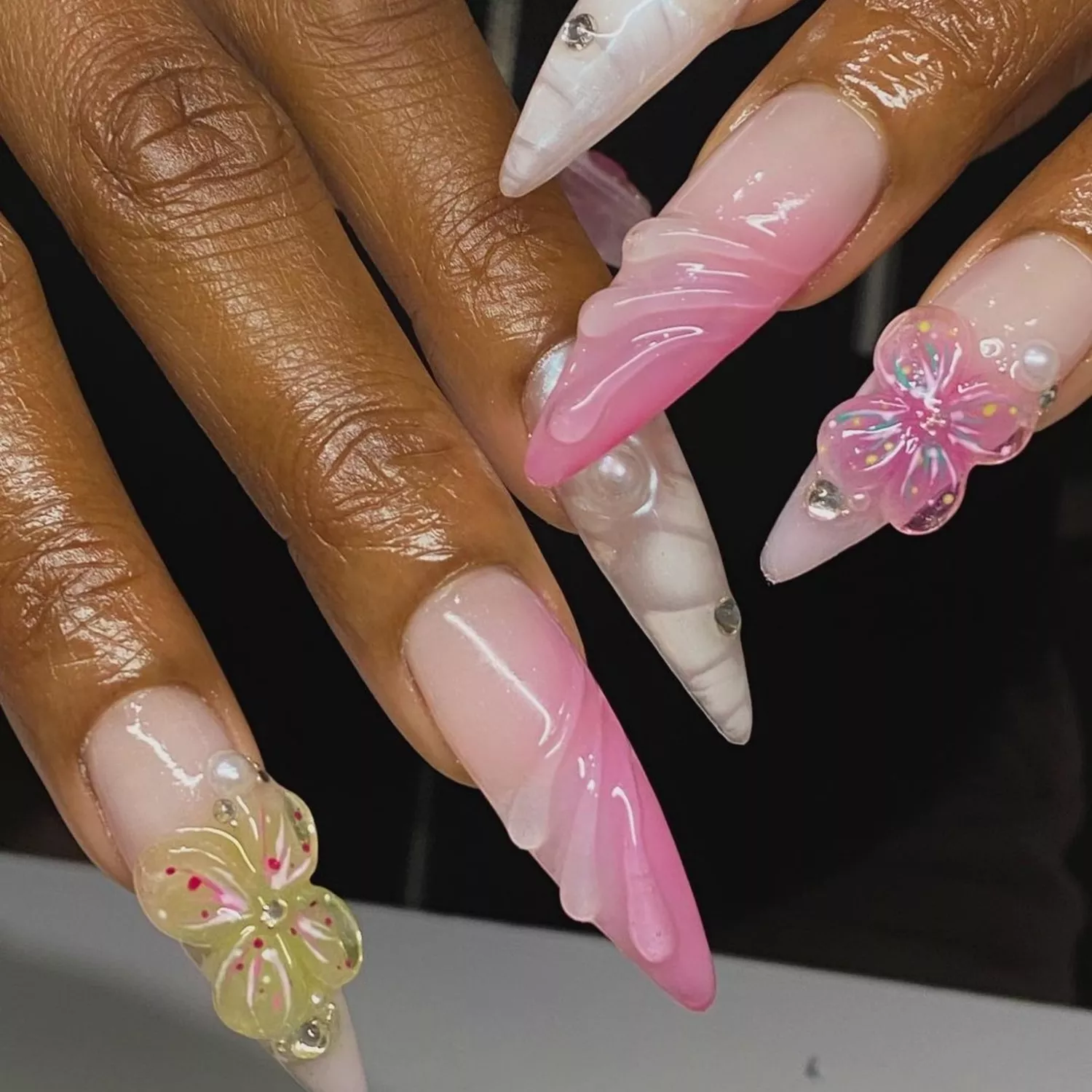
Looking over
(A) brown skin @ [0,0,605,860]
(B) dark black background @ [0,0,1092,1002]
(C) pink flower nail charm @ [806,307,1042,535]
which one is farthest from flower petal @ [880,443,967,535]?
(B) dark black background @ [0,0,1092,1002]

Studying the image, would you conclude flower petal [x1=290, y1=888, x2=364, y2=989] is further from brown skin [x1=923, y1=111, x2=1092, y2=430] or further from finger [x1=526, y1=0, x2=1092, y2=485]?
brown skin [x1=923, y1=111, x2=1092, y2=430]

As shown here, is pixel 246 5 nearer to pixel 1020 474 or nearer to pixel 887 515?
pixel 887 515

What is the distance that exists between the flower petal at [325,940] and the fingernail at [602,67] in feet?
1.00

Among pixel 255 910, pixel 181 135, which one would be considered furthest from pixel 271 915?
pixel 181 135

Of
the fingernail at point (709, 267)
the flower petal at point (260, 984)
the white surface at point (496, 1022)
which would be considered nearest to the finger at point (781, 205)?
the fingernail at point (709, 267)

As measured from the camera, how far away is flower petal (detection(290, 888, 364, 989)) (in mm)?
473

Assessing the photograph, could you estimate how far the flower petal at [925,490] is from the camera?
0.49m

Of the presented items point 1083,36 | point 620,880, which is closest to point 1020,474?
point 1083,36

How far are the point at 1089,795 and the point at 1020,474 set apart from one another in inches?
7.7

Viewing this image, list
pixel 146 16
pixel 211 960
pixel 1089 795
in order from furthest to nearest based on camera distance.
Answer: pixel 1089 795
pixel 146 16
pixel 211 960

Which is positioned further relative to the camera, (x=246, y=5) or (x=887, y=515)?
(x=246, y=5)

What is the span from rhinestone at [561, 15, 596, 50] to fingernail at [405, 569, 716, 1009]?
0.73 feet

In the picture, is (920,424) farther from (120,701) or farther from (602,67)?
(120,701)

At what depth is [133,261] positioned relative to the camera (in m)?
0.57
